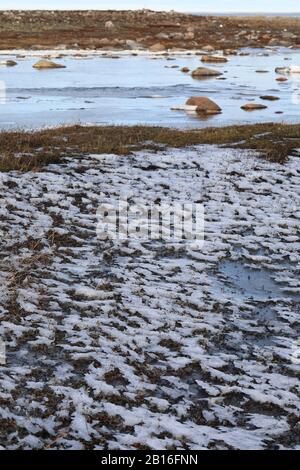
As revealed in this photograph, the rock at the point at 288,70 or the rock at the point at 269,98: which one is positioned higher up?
the rock at the point at 288,70

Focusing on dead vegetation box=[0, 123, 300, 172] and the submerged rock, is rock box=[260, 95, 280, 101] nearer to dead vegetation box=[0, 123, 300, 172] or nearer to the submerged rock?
dead vegetation box=[0, 123, 300, 172]

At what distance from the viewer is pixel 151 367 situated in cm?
757

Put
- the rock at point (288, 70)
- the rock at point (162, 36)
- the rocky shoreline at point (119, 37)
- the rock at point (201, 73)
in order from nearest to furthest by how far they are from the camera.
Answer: the rock at point (201, 73), the rock at point (288, 70), the rocky shoreline at point (119, 37), the rock at point (162, 36)

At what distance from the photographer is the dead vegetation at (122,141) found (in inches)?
622

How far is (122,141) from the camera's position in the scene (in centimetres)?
1831

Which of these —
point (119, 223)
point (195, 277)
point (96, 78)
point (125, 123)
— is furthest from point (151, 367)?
point (96, 78)

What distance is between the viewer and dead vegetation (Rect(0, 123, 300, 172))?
15798 mm

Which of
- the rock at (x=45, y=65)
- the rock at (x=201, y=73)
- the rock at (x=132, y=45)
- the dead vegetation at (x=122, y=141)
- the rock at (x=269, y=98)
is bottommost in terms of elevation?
the dead vegetation at (x=122, y=141)

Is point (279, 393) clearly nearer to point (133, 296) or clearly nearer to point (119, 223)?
point (133, 296)

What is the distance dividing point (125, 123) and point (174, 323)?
626 inches

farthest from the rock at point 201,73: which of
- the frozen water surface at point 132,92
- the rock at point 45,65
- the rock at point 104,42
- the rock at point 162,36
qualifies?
the rock at point 162,36

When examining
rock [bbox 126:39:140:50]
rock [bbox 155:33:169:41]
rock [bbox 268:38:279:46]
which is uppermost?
rock [bbox 155:33:169:41]

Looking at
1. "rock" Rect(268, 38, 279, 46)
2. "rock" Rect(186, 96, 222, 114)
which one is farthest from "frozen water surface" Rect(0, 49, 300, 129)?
"rock" Rect(268, 38, 279, 46)

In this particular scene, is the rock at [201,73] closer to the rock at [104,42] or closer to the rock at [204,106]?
the rock at [204,106]
